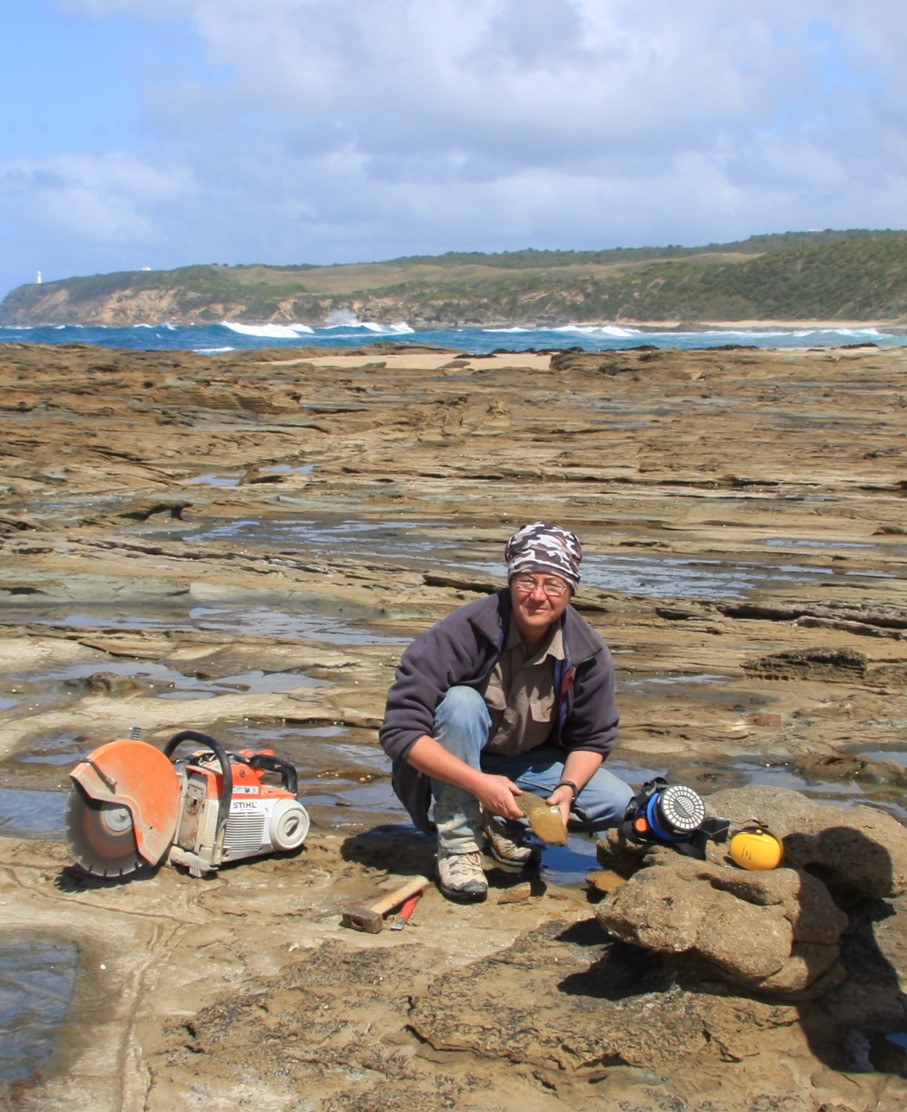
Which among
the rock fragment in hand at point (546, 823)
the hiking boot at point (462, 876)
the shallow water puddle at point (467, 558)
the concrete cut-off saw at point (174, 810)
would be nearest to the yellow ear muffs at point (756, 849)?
the rock fragment in hand at point (546, 823)

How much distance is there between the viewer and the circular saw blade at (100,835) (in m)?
3.89

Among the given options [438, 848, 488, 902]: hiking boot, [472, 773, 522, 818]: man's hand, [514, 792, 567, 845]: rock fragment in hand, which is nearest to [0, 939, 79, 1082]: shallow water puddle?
[438, 848, 488, 902]: hiking boot

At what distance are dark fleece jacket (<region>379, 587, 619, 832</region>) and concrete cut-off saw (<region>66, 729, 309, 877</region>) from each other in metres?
0.46

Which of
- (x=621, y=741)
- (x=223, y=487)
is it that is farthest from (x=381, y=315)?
(x=621, y=741)

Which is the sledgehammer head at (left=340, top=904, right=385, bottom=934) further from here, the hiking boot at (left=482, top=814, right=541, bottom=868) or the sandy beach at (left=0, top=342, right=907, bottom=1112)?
the hiking boot at (left=482, top=814, right=541, bottom=868)

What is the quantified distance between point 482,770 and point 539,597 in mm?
702

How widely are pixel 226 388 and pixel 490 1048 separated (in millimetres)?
19927

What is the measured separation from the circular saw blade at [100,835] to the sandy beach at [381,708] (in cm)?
9

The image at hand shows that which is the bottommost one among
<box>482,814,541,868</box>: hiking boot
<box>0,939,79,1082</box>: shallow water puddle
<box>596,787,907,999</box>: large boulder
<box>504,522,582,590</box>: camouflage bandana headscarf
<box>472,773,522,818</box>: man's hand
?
<box>0,939,79,1082</box>: shallow water puddle

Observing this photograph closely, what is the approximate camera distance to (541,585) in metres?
3.96

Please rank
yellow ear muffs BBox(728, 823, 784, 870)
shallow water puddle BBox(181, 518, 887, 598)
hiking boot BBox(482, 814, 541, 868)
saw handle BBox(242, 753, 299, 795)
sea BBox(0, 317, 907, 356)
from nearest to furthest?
yellow ear muffs BBox(728, 823, 784, 870) < hiking boot BBox(482, 814, 541, 868) < saw handle BBox(242, 753, 299, 795) < shallow water puddle BBox(181, 518, 887, 598) < sea BBox(0, 317, 907, 356)

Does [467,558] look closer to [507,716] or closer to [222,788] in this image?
[507,716]

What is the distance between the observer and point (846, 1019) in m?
3.24

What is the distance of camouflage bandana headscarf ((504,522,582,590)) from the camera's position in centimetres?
396
